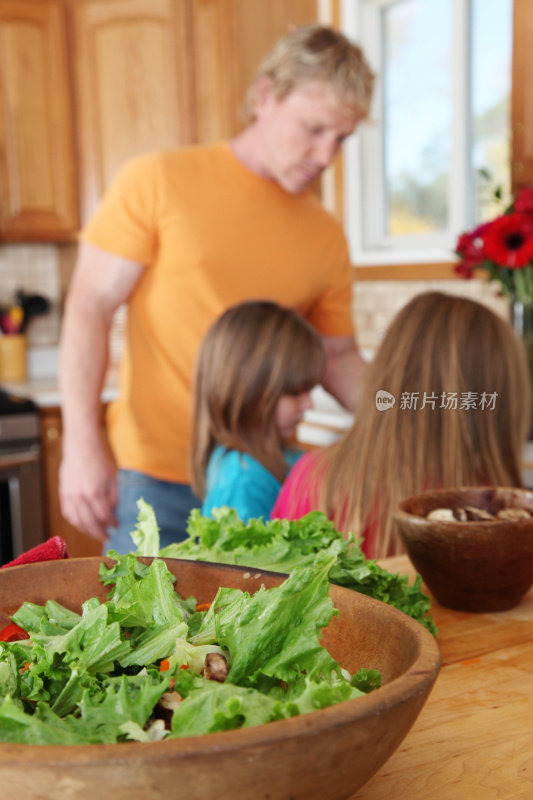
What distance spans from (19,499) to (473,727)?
2.60 metres

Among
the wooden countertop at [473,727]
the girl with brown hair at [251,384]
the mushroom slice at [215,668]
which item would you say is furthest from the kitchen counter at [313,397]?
the mushroom slice at [215,668]

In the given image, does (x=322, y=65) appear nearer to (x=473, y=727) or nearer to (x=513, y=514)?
(x=513, y=514)

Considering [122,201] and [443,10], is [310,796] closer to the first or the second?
[122,201]

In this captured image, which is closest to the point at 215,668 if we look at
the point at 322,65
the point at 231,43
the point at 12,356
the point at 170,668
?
the point at 170,668

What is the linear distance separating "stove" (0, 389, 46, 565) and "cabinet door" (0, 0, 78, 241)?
0.80 m

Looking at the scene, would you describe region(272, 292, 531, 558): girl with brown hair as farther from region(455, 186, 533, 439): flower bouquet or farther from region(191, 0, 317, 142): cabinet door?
region(191, 0, 317, 142): cabinet door

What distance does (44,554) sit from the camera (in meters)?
0.73

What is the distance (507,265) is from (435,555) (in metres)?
1.42

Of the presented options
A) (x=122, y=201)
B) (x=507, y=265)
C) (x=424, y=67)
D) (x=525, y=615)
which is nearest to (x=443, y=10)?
(x=424, y=67)

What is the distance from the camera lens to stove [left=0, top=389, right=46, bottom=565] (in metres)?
2.95

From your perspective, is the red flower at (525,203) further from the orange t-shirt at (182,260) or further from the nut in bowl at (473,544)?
the nut in bowl at (473,544)

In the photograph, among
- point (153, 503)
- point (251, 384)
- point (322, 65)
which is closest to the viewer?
point (251, 384)

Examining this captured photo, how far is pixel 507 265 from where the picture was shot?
80.8 inches

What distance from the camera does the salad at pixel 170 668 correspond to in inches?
17.2
